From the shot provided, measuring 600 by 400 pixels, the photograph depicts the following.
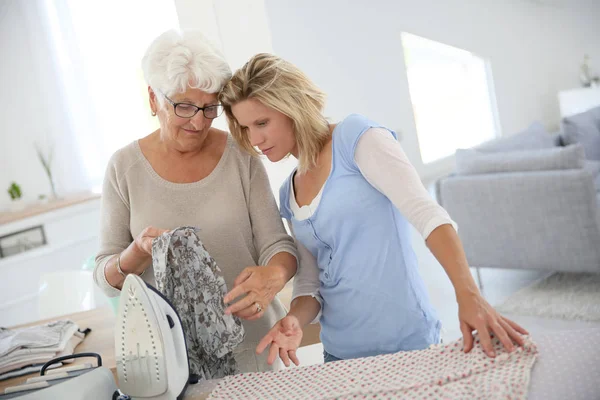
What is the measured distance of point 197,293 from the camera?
1.30 meters

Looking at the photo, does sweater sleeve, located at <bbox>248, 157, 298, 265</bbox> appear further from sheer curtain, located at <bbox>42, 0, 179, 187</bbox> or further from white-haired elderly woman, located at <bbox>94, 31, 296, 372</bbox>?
sheer curtain, located at <bbox>42, 0, 179, 187</bbox>

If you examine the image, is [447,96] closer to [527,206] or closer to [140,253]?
[527,206]

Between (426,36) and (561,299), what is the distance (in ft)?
12.9

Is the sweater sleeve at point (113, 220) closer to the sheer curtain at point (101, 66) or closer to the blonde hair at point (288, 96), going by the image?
the blonde hair at point (288, 96)

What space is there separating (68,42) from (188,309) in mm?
3959

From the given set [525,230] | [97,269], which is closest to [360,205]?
[97,269]

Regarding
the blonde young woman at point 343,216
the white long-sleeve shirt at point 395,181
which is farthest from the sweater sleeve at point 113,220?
the white long-sleeve shirt at point 395,181

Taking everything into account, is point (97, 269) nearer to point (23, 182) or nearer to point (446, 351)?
point (446, 351)

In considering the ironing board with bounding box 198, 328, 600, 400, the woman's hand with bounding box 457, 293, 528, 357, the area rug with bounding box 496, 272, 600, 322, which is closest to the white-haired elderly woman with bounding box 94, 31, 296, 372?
the woman's hand with bounding box 457, 293, 528, 357

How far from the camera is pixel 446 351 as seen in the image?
1.08m

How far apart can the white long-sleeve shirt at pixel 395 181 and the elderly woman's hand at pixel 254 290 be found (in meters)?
0.17

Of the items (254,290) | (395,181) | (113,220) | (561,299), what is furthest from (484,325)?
(561,299)

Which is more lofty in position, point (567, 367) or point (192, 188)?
point (192, 188)

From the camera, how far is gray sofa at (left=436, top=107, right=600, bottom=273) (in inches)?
125
